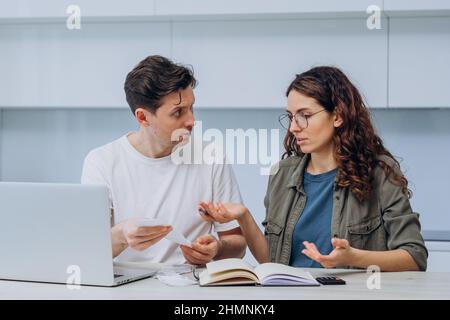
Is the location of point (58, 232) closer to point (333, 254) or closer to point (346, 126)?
point (333, 254)

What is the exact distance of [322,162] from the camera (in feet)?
6.90

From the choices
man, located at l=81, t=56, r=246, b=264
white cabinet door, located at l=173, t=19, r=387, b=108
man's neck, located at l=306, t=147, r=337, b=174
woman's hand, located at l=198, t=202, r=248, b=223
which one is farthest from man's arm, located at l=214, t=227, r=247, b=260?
white cabinet door, located at l=173, t=19, r=387, b=108

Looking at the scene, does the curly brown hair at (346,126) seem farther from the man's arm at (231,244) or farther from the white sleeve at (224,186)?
the man's arm at (231,244)

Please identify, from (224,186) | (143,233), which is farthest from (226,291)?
(224,186)

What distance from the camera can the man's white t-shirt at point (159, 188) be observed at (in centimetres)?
209

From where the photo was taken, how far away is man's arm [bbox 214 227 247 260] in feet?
6.53

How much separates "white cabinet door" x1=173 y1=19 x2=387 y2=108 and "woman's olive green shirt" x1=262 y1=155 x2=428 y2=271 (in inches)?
27.9

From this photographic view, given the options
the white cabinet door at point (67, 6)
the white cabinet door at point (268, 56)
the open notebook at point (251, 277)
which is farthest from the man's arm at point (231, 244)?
the white cabinet door at point (67, 6)

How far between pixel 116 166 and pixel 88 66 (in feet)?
3.02

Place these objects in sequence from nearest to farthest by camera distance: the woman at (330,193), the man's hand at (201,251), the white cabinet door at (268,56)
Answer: the man's hand at (201,251) → the woman at (330,193) → the white cabinet door at (268,56)

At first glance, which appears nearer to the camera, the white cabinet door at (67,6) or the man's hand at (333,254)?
the man's hand at (333,254)

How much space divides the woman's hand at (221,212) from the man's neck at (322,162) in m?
0.28

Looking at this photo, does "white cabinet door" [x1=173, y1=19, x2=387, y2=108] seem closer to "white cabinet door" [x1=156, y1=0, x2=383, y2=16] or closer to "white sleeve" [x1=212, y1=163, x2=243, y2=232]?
"white cabinet door" [x1=156, y1=0, x2=383, y2=16]

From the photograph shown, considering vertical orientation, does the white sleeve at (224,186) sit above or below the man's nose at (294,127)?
below
